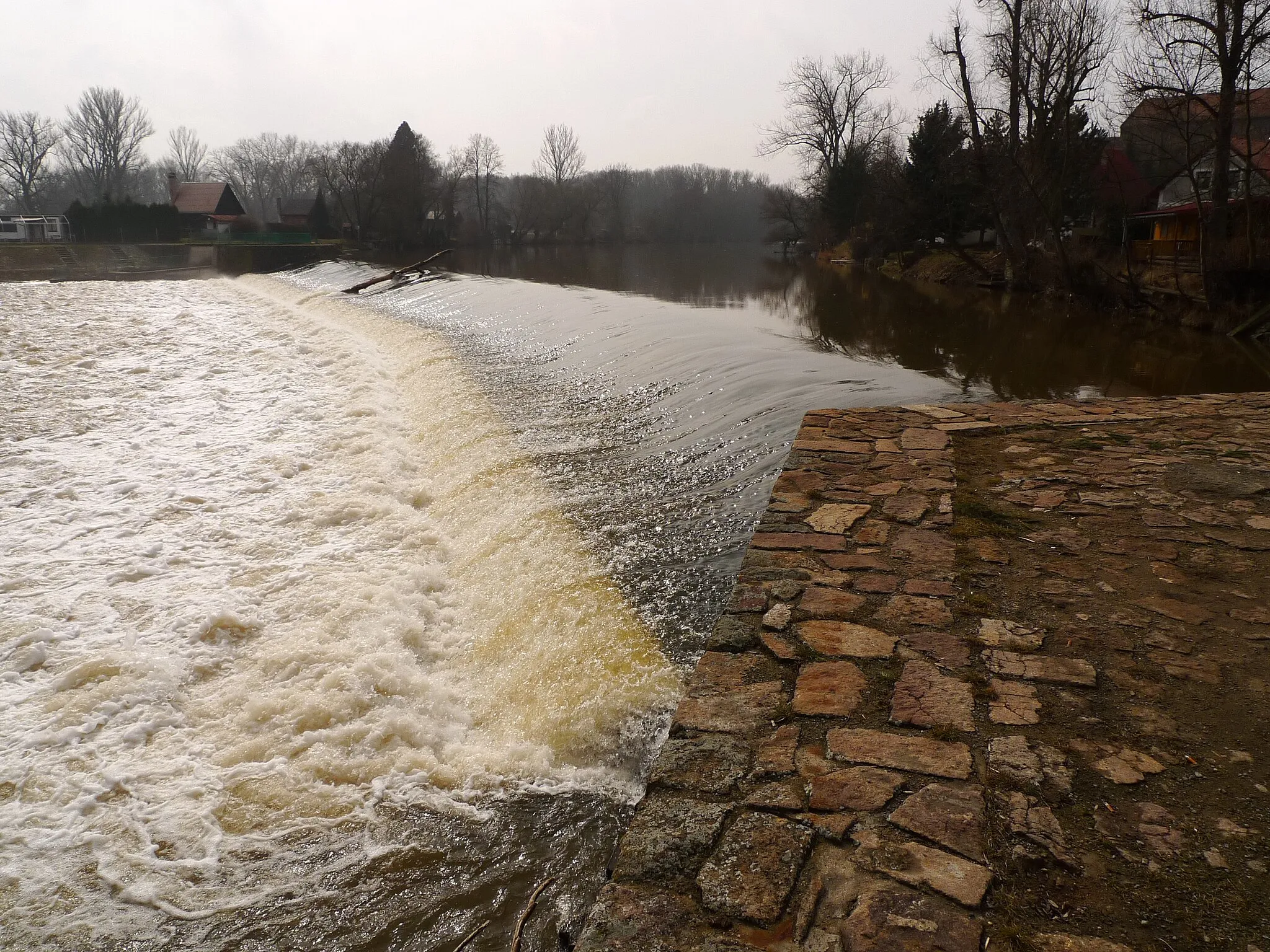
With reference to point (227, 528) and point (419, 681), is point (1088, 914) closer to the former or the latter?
point (419, 681)

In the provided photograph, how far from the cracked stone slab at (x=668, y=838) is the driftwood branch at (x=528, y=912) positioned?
70 centimetres

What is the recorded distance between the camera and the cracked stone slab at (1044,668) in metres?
2.46

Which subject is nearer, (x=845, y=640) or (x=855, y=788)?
(x=855, y=788)

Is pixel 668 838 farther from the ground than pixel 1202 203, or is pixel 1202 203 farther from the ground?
pixel 1202 203

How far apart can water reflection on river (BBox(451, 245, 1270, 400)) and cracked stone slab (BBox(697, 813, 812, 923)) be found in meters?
7.54

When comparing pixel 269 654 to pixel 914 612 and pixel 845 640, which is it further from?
pixel 914 612

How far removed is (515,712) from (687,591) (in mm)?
1290

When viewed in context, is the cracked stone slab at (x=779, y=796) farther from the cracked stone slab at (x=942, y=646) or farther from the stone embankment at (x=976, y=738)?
the cracked stone slab at (x=942, y=646)

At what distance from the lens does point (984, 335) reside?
13.2 meters

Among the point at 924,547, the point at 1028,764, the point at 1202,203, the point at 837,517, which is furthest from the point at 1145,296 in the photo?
the point at 1028,764

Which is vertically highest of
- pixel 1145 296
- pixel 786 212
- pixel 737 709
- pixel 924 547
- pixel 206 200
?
pixel 206 200

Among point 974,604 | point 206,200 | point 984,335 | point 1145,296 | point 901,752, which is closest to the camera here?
point 901,752


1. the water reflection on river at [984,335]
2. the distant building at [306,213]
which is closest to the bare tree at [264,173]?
the distant building at [306,213]

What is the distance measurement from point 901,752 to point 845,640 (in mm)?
617
